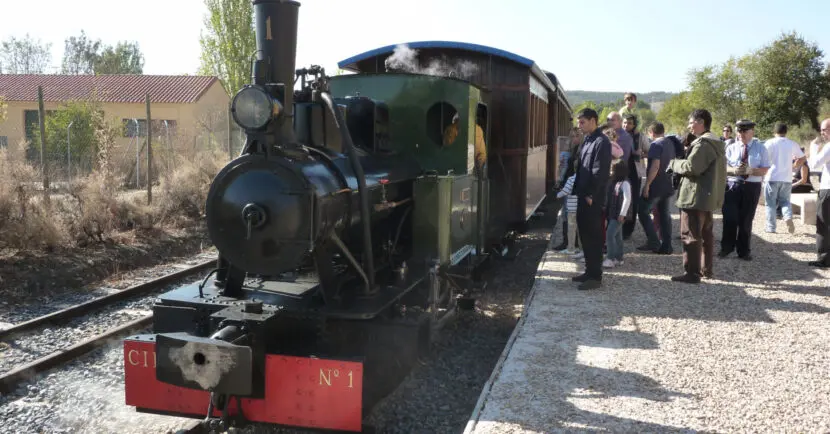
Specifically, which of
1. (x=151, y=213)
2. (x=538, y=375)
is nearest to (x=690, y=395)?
(x=538, y=375)

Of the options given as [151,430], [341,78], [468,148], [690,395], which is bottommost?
[151,430]

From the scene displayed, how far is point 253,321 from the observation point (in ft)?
12.7

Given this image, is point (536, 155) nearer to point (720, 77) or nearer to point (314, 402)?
point (314, 402)

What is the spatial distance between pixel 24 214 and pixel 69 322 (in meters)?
3.61

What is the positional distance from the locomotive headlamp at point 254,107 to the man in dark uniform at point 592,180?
3.78 m

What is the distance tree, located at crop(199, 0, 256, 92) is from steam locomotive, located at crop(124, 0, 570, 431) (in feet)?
91.5

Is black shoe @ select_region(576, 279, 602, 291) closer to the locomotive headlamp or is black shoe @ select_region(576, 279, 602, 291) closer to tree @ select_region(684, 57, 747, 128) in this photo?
the locomotive headlamp

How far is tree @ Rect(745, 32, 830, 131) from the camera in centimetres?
3541

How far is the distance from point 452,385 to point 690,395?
1.75 meters

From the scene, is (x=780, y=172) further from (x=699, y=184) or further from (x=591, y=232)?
(x=591, y=232)

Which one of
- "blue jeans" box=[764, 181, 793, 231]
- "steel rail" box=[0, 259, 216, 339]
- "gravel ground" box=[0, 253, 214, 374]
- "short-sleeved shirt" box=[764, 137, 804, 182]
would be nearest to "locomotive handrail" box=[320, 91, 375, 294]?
"gravel ground" box=[0, 253, 214, 374]

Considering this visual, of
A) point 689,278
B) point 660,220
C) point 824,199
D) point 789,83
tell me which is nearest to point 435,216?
point 689,278

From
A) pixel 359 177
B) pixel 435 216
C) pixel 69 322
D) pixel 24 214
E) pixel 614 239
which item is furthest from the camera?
pixel 24 214

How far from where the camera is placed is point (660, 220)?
30.8 ft
